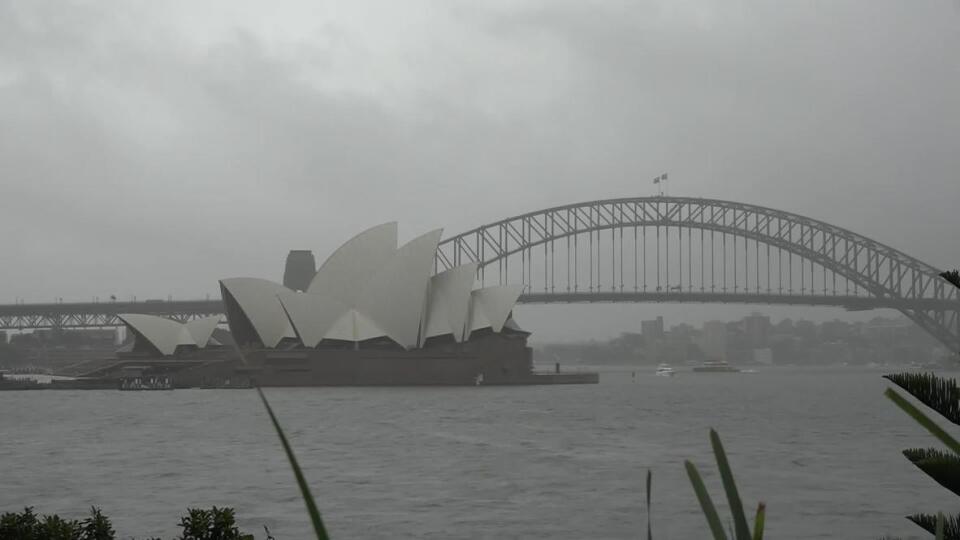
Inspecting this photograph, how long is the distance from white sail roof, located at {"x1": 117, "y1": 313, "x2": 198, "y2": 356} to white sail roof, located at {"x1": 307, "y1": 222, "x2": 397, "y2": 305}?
1288 cm

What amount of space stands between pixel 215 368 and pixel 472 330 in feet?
53.8

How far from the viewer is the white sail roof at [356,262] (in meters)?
68.2

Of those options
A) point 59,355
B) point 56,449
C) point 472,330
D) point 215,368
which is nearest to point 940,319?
point 472,330

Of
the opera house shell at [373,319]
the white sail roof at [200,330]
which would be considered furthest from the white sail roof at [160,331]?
the opera house shell at [373,319]

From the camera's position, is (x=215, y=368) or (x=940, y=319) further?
(x=940, y=319)

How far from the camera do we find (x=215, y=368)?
74.1 metres

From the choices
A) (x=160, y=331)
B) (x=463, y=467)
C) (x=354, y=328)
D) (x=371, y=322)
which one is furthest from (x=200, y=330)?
(x=463, y=467)

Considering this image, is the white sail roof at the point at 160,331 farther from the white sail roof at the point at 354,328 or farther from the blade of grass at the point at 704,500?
the blade of grass at the point at 704,500

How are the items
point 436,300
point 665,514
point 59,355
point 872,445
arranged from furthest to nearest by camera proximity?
1. point 59,355
2. point 436,300
3. point 872,445
4. point 665,514

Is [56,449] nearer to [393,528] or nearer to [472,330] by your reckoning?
[393,528]

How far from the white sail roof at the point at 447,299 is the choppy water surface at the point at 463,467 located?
20285mm

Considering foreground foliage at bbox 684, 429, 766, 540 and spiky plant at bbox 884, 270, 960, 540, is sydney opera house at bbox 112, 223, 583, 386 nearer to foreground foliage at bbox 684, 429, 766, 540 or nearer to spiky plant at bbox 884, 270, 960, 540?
spiky plant at bbox 884, 270, 960, 540

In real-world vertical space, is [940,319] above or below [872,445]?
above

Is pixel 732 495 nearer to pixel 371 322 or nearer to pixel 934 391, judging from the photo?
pixel 934 391
